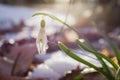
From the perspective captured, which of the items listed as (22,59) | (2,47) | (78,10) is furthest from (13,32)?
(78,10)

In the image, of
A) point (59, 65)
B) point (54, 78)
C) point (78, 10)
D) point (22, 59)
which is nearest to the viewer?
point (54, 78)

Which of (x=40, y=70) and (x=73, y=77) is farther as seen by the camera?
(x=40, y=70)

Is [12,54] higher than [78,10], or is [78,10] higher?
[12,54]

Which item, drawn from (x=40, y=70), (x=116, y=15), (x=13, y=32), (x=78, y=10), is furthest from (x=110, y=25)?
(x=40, y=70)

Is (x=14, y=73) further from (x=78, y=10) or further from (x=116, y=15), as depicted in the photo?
(x=78, y=10)

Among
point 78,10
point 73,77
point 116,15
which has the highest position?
point 73,77

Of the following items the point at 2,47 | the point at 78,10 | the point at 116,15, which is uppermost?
the point at 2,47

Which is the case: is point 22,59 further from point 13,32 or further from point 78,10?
point 78,10

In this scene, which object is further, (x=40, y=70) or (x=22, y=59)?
(x=22, y=59)

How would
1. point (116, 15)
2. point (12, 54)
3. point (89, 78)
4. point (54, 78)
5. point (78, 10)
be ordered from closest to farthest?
point (89, 78) → point (54, 78) → point (12, 54) → point (116, 15) → point (78, 10)
